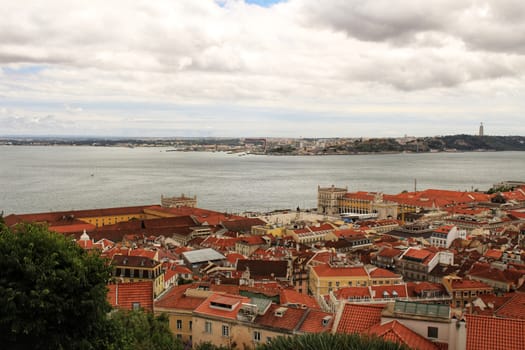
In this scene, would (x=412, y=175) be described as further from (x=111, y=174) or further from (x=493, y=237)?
(x=493, y=237)

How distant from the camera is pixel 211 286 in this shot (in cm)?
1733

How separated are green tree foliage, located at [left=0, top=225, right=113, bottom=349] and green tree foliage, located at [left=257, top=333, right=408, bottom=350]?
3.16 metres

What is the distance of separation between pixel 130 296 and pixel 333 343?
7.81 metres

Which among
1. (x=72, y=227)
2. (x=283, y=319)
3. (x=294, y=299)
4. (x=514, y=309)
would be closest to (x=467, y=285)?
(x=514, y=309)

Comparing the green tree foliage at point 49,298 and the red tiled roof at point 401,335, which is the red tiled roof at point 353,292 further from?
the green tree foliage at point 49,298

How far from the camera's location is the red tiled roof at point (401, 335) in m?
8.27

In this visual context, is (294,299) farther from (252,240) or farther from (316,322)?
(252,240)

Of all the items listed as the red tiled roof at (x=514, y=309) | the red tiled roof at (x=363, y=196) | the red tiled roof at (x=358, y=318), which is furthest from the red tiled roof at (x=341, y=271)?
the red tiled roof at (x=363, y=196)

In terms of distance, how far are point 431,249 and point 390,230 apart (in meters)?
15.5

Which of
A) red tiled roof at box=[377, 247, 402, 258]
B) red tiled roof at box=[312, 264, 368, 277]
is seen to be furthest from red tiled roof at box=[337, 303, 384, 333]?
red tiled roof at box=[377, 247, 402, 258]

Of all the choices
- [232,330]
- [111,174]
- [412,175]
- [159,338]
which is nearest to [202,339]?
[232,330]

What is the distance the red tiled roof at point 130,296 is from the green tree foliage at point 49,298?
3992 millimetres

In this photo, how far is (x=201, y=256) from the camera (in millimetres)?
27641

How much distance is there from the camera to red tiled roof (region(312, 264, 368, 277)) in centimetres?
2281
